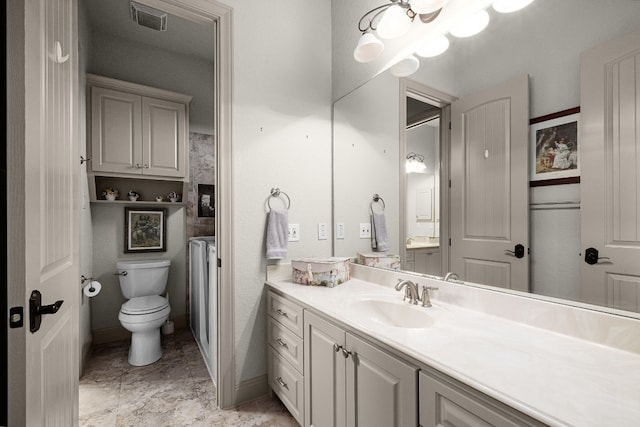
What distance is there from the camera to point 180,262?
310 centimetres

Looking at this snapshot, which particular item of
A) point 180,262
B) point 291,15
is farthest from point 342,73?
point 180,262

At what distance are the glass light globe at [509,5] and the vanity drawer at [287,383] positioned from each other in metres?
1.84

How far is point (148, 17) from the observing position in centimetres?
252

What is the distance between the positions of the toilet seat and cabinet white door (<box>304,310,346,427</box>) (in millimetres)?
1560

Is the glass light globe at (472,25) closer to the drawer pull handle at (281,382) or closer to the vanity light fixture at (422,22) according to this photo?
the vanity light fixture at (422,22)

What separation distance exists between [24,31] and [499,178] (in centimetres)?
159

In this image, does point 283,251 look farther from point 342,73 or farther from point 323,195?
point 342,73

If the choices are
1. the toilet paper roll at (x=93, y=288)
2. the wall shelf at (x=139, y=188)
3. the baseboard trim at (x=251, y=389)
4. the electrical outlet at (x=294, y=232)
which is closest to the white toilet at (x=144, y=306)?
the toilet paper roll at (x=93, y=288)

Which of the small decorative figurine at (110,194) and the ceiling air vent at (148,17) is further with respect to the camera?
the small decorative figurine at (110,194)

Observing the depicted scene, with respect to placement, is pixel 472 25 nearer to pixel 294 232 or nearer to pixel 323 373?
pixel 294 232

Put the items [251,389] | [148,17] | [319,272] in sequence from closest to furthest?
A: [319,272] < [251,389] < [148,17]

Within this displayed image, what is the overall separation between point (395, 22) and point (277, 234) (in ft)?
4.33

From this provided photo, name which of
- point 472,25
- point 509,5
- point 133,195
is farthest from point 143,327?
point 509,5

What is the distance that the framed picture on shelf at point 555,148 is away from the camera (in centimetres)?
101
